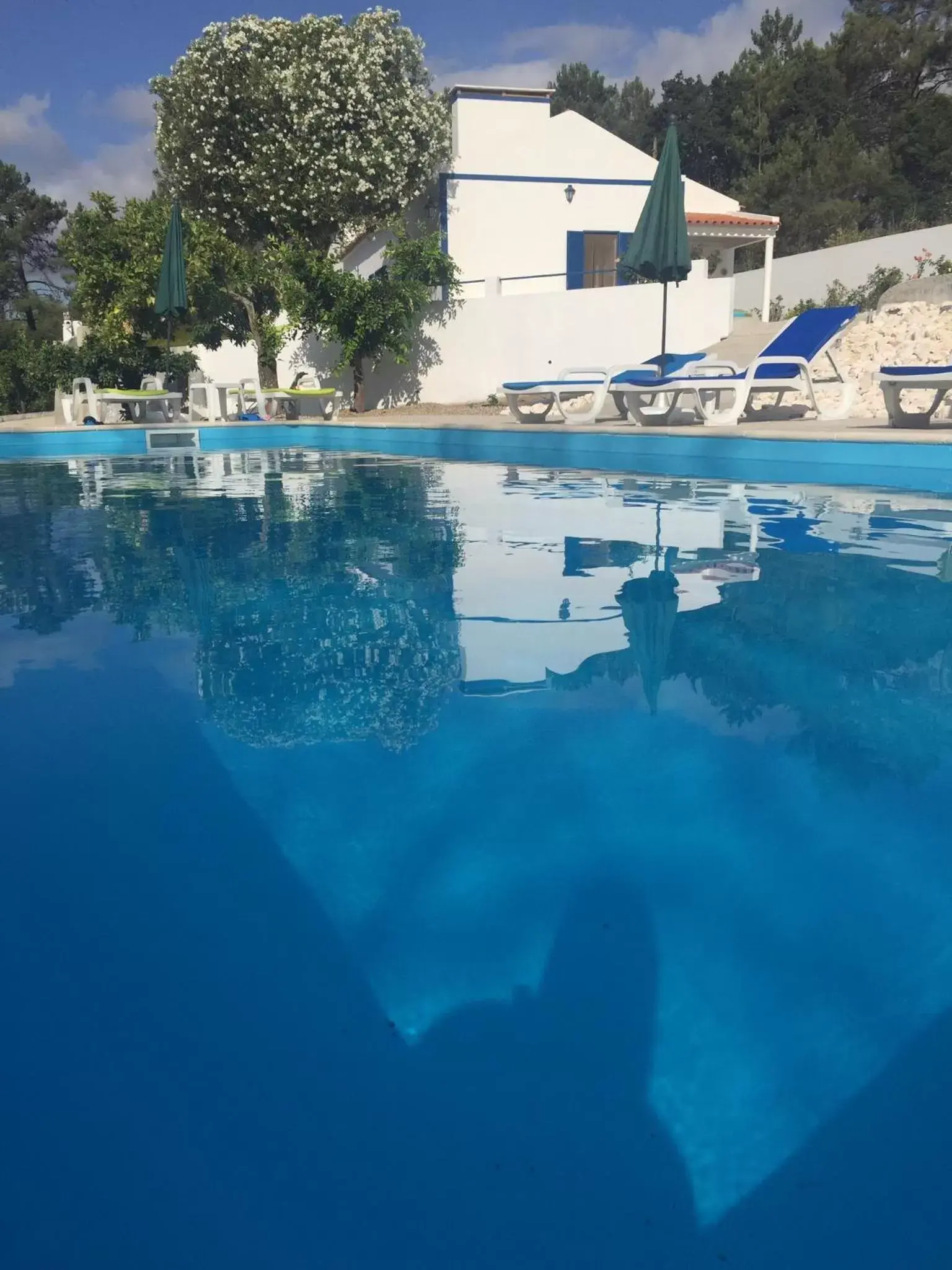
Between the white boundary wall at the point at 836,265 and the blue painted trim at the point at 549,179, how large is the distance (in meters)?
3.47

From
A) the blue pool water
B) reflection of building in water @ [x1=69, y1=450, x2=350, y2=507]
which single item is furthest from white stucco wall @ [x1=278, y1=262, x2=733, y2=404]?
the blue pool water

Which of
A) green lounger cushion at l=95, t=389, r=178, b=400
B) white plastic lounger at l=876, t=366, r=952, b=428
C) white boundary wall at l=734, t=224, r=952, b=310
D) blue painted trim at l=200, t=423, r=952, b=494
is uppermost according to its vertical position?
white boundary wall at l=734, t=224, r=952, b=310

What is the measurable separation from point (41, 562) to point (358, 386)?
1427 centimetres

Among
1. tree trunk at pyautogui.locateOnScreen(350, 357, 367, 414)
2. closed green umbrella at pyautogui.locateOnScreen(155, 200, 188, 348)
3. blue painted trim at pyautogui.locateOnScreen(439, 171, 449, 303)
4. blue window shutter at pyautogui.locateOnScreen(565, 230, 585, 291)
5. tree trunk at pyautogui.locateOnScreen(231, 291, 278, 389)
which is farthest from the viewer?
blue window shutter at pyautogui.locateOnScreen(565, 230, 585, 291)

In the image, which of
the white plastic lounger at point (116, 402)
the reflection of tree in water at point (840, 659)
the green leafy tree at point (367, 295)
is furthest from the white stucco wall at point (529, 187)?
the reflection of tree in water at point (840, 659)

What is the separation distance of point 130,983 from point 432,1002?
608mm

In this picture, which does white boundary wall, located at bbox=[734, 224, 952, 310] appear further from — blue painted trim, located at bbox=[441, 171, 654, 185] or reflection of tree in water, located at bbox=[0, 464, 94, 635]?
reflection of tree in water, located at bbox=[0, 464, 94, 635]

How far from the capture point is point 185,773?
2721 millimetres

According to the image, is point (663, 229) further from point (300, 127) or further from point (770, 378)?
point (300, 127)

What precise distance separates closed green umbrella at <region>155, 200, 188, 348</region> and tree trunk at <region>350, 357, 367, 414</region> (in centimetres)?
438

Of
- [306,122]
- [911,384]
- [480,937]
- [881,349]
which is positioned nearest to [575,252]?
[306,122]

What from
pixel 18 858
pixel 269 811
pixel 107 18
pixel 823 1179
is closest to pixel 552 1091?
pixel 823 1179

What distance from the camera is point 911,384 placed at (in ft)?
28.4

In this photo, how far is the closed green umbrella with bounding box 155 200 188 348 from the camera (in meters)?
14.8
